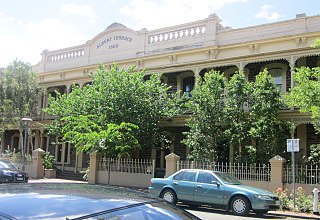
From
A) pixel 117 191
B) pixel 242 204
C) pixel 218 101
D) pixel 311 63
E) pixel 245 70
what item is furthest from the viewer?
pixel 245 70

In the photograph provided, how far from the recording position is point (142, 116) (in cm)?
2095

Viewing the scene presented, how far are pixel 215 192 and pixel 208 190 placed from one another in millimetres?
240

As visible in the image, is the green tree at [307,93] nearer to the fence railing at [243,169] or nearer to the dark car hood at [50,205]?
the fence railing at [243,169]

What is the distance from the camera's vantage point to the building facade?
1977 cm

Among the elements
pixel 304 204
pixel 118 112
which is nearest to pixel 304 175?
pixel 304 204

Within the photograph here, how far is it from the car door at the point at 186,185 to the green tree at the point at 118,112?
6.32m

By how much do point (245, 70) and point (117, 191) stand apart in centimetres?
1990

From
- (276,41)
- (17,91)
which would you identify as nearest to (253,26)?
(276,41)

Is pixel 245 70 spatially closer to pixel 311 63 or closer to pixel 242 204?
pixel 311 63

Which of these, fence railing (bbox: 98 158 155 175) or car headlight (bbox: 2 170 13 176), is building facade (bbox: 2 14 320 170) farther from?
car headlight (bbox: 2 170 13 176)

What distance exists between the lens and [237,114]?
1892 cm

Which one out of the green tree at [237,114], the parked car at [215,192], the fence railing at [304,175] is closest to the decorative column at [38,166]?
the green tree at [237,114]

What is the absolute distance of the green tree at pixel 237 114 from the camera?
18.6 m

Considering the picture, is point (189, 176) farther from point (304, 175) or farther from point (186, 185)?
point (304, 175)
